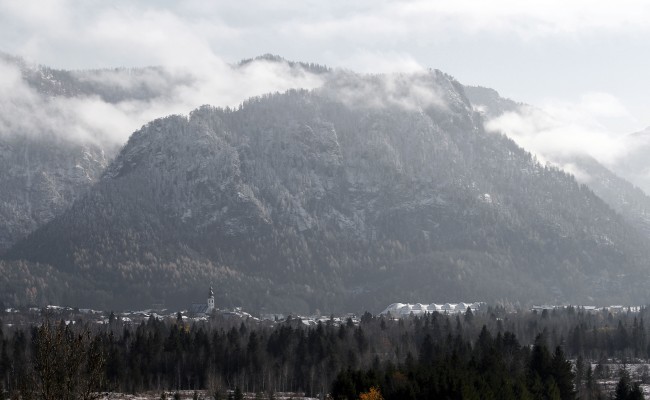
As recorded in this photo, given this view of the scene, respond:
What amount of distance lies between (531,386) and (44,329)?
101363 mm

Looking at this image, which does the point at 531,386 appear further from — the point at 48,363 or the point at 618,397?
the point at 48,363

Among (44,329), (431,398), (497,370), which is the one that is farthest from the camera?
(497,370)

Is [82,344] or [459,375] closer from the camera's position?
[82,344]

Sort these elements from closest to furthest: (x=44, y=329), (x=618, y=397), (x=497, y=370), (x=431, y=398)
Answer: (x=44, y=329) < (x=431, y=398) < (x=618, y=397) < (x=497, y=370)

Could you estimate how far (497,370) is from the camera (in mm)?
190125

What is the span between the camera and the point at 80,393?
104000mm

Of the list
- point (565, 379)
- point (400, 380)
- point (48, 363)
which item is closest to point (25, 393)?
point (48, 363)

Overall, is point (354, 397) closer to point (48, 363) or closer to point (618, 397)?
point (618, 397)

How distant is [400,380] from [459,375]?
2046 cm

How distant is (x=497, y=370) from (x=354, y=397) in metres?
25.7

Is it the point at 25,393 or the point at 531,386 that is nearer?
the point at 25,393

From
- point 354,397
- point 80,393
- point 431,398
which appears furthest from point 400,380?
point 80,393

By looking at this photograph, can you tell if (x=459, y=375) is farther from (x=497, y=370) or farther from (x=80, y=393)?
(x=80, y=393)

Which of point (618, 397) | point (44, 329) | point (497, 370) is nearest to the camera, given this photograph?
point (44, 329)
